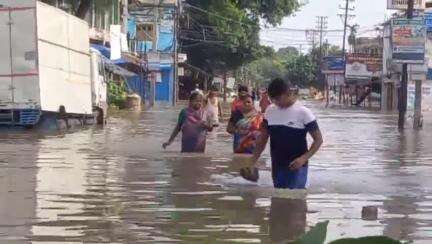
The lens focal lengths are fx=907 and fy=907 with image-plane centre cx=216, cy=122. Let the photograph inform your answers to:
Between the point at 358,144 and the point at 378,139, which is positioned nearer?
the point at 358,144

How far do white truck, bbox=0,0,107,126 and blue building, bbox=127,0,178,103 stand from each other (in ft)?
118

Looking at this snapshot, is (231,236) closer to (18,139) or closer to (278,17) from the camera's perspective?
(18,139)

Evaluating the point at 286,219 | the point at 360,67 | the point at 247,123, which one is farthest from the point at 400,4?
the point at 360,67

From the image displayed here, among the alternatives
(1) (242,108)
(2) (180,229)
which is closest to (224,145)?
(1) (242,108)

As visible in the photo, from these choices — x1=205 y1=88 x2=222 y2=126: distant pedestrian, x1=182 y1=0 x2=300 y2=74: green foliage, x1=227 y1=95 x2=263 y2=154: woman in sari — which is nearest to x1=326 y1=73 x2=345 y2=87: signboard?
x1=182 y1=0 x2=300 y2=74: green foliage

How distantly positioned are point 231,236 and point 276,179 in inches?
75.6

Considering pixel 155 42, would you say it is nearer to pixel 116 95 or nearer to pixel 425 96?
pixel 116 95

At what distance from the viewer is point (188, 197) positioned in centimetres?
1070

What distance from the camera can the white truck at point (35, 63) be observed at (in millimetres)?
23406

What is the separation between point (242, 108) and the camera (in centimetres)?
1466

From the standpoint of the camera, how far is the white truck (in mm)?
23406

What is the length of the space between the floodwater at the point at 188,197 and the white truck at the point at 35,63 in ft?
17.0

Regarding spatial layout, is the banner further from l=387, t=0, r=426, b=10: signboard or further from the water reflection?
the water reflection

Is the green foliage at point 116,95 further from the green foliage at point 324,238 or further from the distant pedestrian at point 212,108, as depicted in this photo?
the green foliage at point 324,238
